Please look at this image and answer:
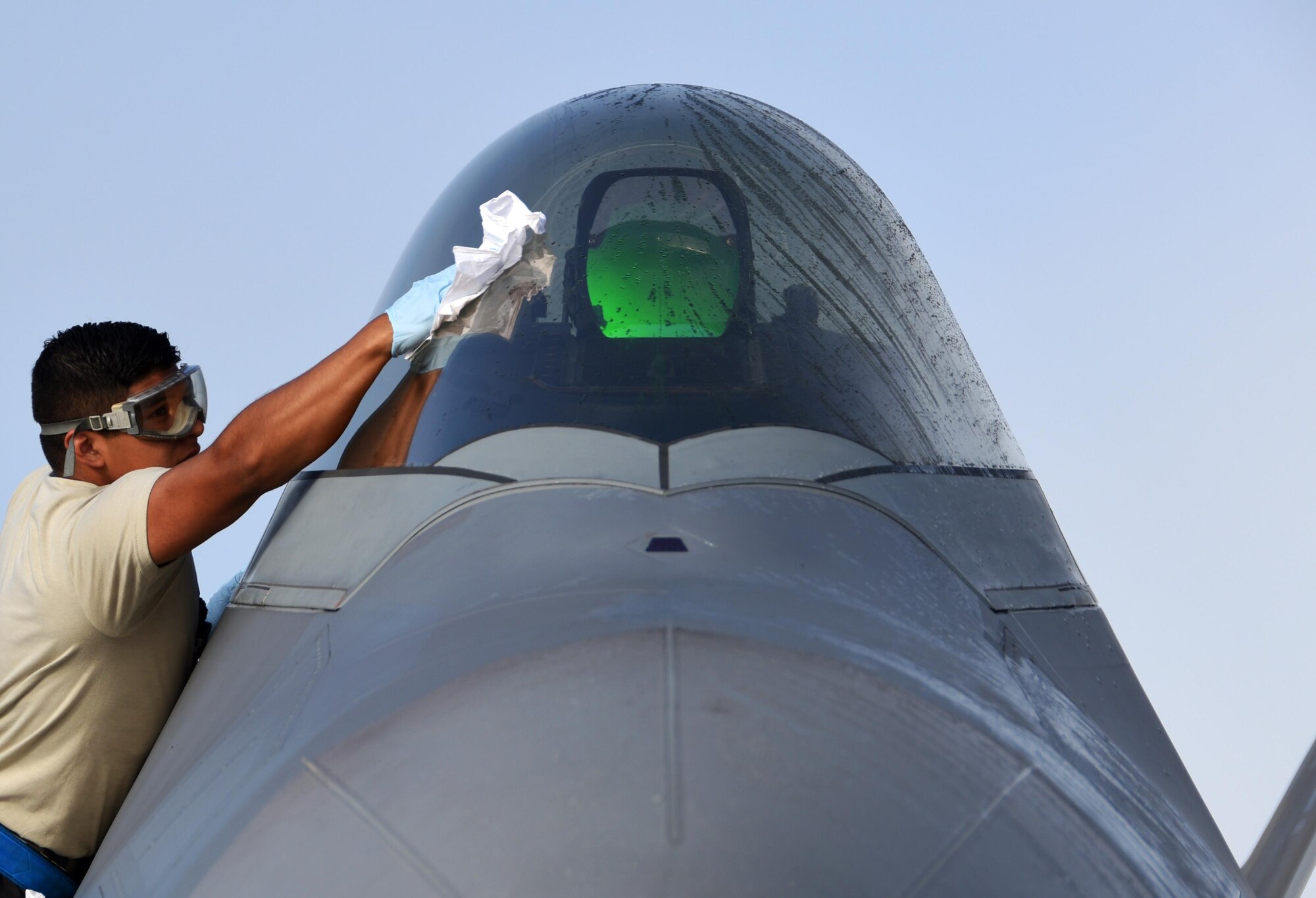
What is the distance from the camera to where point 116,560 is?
2656 millimetres

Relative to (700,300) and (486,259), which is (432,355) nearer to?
(486,259)

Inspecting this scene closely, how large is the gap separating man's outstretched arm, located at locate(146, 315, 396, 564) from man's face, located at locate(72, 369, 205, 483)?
0.40 meters

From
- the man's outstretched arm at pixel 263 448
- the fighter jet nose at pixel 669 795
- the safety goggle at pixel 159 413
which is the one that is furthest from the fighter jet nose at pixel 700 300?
the fighter jet nose at pixel 669 795

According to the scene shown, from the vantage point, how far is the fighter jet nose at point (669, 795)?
1.35 metres

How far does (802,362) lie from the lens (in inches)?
104

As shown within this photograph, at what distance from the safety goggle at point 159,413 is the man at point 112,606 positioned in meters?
0.21

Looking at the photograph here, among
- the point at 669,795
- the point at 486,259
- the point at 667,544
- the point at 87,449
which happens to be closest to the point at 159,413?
the point at 87,449

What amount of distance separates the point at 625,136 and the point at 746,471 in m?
1.31

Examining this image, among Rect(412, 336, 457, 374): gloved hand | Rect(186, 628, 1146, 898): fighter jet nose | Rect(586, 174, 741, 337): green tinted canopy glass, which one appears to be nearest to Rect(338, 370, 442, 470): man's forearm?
Rect(412, 336, 457, 374): gloved hand

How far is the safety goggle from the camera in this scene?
3.03 m

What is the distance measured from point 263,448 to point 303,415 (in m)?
0.12

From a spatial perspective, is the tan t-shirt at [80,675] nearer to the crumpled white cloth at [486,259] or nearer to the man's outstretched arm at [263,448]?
the man's outstretched arm at [263,448]

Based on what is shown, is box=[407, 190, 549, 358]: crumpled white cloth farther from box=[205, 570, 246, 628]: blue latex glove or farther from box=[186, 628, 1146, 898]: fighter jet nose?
box=[186, 628, 1146, 898]: fighter jet nose

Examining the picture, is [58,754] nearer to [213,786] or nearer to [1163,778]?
[213,786]
